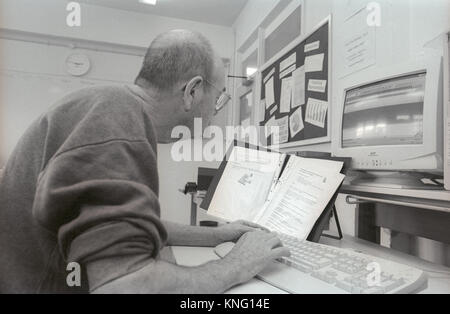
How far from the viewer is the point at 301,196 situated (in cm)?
75

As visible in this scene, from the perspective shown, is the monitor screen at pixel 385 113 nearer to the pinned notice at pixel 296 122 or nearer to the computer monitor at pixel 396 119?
the computer monitor at pixel 396 119

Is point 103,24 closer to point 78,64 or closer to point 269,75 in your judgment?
point 78,64

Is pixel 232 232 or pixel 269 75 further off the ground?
pixel 269 75

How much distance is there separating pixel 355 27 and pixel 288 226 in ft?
2.83

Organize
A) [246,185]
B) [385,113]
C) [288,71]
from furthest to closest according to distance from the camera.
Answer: [288,71] → [246,185] → [385,113]

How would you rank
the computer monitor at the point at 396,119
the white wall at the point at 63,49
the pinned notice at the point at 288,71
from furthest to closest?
1. the pinned notice at the point at 288,71
2. the white wall at the point at 63,49
3. the computer monitor at the point at 396,119

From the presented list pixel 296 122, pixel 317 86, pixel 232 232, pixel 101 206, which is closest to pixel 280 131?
pixel 296 122

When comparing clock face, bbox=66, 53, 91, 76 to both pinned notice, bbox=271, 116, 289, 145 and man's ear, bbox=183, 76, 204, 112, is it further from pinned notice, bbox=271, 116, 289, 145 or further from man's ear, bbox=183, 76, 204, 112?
pinned notice, bbox=271, 116, 289, 145

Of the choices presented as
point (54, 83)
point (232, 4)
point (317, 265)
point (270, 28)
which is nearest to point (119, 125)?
point (317, 265)

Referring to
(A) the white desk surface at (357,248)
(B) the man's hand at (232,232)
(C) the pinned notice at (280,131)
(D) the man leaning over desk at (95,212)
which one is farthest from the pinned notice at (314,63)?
(D) the man leaning over desk at (95,212)

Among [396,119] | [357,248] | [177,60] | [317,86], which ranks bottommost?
[357,248]

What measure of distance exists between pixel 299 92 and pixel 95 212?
4.32ft

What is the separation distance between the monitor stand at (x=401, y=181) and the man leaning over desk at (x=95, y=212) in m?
0.37

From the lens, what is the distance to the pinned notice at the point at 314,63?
130cm
